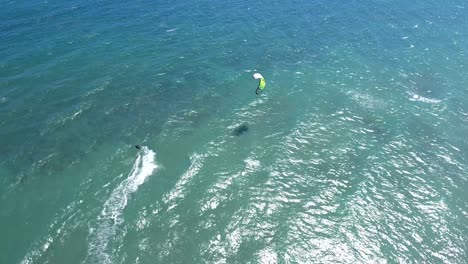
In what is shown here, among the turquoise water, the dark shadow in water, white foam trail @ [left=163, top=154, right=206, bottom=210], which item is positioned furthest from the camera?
the dark shadow in water

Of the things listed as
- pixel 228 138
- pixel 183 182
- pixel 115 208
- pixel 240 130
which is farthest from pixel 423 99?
pixel 115 208

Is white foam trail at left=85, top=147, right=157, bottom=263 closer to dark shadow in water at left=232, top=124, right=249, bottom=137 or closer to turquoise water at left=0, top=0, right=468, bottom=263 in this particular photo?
turquoise water at left=0, top=0, right=468, bottom=263

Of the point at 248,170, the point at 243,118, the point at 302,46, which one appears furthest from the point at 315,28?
the point at 248,170

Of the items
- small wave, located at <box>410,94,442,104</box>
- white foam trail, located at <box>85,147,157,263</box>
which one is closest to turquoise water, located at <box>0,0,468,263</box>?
white foam trail, located at <box>85,147,157,263</box>

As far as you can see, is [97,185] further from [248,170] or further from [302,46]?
[302,46]

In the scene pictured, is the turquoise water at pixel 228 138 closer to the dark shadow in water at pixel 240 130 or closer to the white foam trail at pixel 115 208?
the white foam trail at pixel 115 208

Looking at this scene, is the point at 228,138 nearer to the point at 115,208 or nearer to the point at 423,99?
the point at 115,208
